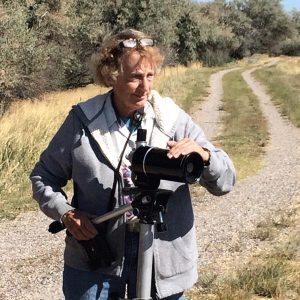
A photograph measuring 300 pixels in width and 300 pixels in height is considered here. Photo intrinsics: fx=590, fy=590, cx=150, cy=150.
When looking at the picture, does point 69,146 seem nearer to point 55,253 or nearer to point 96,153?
point 96,153

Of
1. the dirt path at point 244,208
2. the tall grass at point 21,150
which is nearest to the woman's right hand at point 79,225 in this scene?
the dirt path at point 244,208

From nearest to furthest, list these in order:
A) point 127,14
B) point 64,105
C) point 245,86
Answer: point 64,105 < point 245,86 < point 127,14

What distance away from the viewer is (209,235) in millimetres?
6031

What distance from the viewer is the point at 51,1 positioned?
22062 mm

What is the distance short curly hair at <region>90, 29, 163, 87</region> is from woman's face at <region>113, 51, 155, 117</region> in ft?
0.06

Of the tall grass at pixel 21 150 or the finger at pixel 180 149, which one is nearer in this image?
the finger at pixel 180 149

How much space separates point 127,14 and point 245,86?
7.82 metres

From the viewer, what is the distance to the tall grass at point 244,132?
10.7m

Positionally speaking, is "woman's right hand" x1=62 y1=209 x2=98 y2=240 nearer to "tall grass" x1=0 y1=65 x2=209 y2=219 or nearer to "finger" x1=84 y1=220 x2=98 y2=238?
"finger" x1=84 y1=220 x2=98 y2=238

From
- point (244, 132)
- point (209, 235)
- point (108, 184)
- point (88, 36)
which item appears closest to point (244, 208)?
point (209, 235)

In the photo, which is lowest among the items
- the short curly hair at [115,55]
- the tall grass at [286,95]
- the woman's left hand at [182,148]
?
the tall grass at [286,95]

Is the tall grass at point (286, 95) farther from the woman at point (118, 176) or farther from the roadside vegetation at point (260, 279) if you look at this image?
the woman at point (118, 176)

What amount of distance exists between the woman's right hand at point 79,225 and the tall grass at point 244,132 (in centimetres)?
751

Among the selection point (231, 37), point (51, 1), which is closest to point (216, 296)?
point (51, 1)
